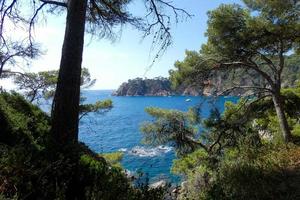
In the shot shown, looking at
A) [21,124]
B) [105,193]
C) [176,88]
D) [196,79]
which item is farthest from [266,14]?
[105,193]

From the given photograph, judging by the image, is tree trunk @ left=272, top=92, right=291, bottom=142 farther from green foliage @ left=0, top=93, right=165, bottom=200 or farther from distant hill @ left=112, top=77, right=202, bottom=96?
distant hill @ left=112, top=77, right=202, bottom=96

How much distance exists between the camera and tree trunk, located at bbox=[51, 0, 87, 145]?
17.5ft

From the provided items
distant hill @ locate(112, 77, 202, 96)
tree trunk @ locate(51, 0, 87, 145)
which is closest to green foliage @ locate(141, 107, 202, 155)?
tree trunk @ locate(51, 0, 87, 145)

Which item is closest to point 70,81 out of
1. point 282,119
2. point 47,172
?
point 47,172

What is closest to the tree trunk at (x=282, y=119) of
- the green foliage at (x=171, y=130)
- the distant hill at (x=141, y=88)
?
the green foliage at (x=171, y=130)

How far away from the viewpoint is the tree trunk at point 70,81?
17.5 feet

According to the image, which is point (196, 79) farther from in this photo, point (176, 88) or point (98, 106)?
point (98, 106)

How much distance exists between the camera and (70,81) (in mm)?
5402

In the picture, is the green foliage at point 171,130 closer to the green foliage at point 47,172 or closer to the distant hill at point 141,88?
the green foliage at point 47,172

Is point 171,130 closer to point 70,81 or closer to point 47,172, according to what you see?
point 70,81

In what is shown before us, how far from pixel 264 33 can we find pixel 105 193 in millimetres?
8531

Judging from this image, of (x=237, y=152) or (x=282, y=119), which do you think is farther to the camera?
(x=282, y=119)

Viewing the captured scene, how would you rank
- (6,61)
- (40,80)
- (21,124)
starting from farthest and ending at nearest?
(40,80)
(6,61)
(21,124)

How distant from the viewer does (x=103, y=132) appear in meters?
51.2
